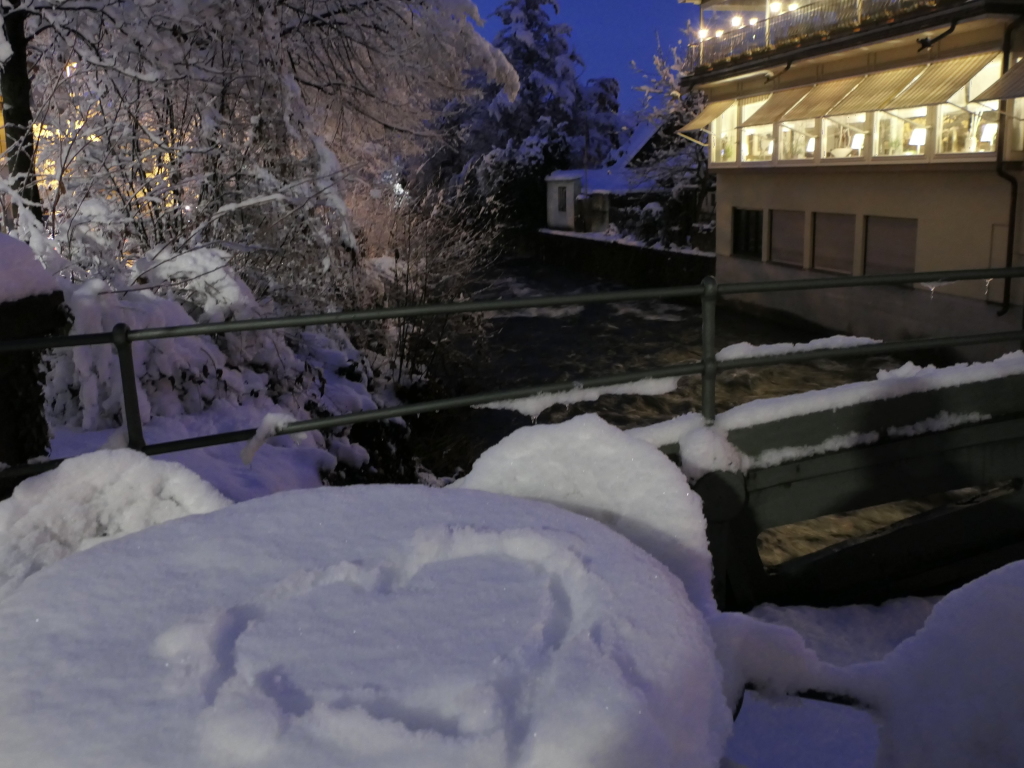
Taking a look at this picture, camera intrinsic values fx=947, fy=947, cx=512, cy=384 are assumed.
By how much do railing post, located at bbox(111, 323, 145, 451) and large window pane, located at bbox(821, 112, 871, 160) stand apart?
63.5 ft

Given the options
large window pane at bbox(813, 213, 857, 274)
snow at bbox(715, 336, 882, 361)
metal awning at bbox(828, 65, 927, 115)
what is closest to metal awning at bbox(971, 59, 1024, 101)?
metal awning at bbox(828, 65, 927, 115)

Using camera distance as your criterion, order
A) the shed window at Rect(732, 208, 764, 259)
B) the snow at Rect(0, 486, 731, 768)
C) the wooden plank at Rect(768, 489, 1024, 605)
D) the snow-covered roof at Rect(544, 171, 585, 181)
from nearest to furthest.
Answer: the snow at Rect(0, 486, 731, 768), the wooden plank at Rect(768, 489, 1024, 605), the shed window at Rect(732, 208, 764, 259), the snow-covered roof at Rect(544, 171, 585, 181)

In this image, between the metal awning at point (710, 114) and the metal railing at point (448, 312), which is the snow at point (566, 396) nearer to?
the metal railing at point (448, 312)

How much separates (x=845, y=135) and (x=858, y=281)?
18.9 meters

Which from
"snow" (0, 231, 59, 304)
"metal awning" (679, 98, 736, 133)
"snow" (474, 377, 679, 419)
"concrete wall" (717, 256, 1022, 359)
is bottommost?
"concrete wall" (717, 256, 1022, 359)

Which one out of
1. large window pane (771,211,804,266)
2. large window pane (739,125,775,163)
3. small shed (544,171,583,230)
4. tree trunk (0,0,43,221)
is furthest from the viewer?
small shed (544,171,583,230)

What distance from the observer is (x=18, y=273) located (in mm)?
3312

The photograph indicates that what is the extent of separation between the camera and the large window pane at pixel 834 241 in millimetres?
21422

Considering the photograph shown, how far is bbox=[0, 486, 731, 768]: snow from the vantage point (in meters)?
1.51

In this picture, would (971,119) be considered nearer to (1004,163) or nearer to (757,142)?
(1004,163)

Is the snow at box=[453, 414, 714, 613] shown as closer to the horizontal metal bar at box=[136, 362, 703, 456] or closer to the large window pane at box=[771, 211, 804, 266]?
the horizontal metal bar at box=[136, 362, 703, 456]

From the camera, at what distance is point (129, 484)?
3156 millimetres

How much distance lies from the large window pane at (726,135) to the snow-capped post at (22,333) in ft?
81.0

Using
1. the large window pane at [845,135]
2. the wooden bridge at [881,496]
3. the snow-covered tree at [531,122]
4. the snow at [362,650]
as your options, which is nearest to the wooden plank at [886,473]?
the wooden bridge at [881,496]
